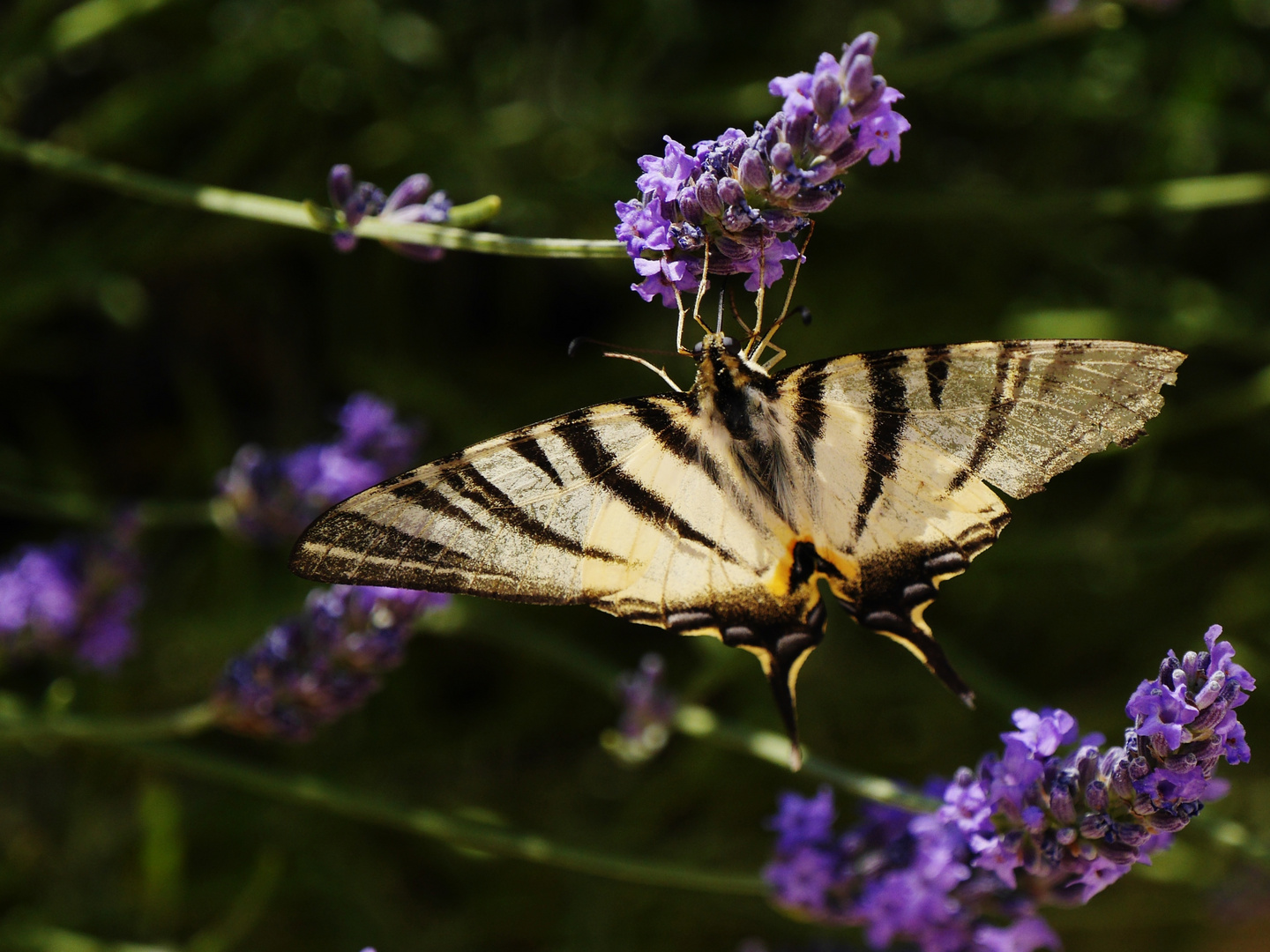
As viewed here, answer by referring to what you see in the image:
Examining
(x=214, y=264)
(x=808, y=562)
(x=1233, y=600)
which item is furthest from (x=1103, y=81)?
(x=214, y=264)

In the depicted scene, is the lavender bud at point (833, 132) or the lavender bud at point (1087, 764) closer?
the lavender bud at point (833, 132)

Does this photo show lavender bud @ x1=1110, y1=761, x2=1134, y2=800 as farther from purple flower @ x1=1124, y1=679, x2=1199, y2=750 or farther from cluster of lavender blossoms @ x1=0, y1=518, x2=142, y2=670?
cluster of lavender blossoms @ x1=0, y1=518, x2=142, y2=670

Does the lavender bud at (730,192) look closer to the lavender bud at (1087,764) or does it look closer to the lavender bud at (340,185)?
the lavender bud at (340,185)

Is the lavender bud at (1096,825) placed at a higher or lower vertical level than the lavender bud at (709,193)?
lower

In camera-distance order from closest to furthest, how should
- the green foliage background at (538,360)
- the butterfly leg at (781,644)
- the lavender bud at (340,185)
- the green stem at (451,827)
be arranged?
the lavender bud at (340,185), the butterfly leg at (781,644), the green stem at (451,827), the green foliage background at (538,360)

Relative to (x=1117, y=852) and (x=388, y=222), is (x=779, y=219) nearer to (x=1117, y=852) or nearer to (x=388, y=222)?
(x=388, y=222)

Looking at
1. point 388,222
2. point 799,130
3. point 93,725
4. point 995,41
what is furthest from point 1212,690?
point 93,725

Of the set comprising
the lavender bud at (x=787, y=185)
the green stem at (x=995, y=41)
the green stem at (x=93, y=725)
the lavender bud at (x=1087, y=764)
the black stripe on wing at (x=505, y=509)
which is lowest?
the green stem at (x=93, y=725)

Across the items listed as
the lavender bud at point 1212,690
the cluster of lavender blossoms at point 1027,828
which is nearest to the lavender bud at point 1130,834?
the cluster of lavender blossoms at point 1027,828
